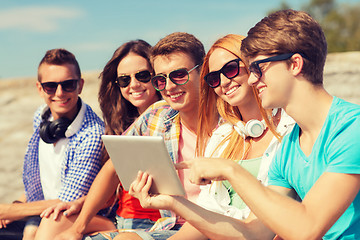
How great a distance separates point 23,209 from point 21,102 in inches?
544

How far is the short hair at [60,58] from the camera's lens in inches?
178

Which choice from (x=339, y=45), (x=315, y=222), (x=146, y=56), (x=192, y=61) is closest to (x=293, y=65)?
(x=315, y=222)

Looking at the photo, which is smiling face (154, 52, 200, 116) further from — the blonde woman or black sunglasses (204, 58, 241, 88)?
black sunglasses (204, 58, 241, 88)

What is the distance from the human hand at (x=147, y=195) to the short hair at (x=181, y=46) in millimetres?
1275

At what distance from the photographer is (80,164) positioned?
4.11 m

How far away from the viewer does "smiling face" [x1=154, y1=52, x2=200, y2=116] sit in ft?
11.4

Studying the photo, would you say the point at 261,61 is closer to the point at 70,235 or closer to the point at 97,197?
the point at 97,197

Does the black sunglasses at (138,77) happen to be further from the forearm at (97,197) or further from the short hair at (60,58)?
the forearm at (97,197)

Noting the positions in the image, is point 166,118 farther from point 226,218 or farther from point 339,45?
point 339,45

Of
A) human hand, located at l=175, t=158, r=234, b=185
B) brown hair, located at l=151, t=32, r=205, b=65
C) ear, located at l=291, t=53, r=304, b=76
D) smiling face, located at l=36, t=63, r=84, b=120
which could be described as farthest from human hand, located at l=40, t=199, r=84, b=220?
ear, located at l=291, t=53, r=304, b=76

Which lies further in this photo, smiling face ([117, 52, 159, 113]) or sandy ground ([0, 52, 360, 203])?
sandy ground ([0, 52, 360, 203])

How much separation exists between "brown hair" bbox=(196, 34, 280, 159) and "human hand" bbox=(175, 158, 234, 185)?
0.74m

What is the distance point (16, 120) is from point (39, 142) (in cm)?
1068

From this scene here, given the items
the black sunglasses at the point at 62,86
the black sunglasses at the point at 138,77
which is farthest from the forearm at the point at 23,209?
the black sunglasses at the point at 138,77
